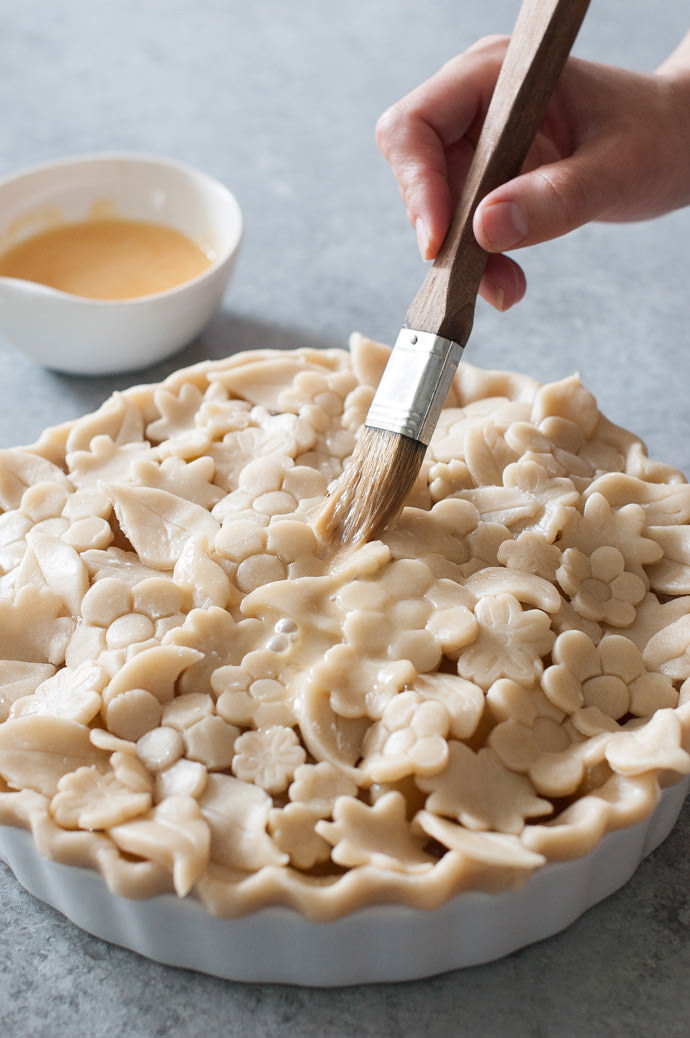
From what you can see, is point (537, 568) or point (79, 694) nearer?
point (79, 694)

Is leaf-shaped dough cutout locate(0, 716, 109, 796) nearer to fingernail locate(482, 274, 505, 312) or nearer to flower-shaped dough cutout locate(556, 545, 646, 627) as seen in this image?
flower-shaped dough cutout locate(556, 545, 646, 627)

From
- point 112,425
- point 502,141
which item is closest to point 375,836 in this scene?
point 112,425

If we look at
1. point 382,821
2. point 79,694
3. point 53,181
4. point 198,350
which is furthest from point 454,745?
point 53,181

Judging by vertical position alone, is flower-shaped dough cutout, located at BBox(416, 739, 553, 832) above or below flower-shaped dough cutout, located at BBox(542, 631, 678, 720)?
below

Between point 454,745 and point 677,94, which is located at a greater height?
point 677,94

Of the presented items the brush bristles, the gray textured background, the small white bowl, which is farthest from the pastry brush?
the small white bowl

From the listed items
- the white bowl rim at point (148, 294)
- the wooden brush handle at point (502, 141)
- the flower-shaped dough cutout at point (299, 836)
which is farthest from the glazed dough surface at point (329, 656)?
the white bowl rim at point (148, 294)

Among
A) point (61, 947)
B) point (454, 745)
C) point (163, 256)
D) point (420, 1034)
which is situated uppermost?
point (454, 745)

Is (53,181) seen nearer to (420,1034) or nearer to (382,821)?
(382,821)
